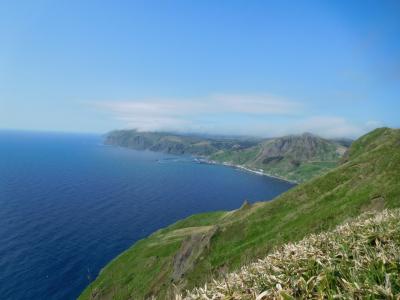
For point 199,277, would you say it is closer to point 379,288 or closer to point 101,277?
point 379,288

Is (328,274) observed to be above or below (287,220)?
above

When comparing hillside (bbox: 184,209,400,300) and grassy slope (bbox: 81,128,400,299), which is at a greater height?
hillside (bbox: 184,209,400,300)

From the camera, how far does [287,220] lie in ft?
214

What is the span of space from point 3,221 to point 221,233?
140m

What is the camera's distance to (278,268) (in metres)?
11.3

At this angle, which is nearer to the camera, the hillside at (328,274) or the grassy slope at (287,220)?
the hillside at (328,274)

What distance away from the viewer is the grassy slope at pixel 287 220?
50344mm

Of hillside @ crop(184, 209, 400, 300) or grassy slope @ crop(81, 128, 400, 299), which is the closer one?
hillside @ crop(184, 209, 400, 300)

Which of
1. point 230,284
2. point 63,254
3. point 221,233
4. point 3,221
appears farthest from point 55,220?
point 230,284

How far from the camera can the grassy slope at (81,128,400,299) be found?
50.3 metres

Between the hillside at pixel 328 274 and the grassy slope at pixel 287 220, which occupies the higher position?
the hillside at pixel 328 274

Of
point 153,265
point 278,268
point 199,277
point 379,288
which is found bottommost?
point 153,265

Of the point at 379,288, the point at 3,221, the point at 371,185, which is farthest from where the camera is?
the point at 3,221

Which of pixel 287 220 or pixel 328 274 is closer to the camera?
pixel 328 274
